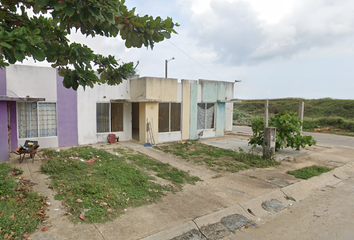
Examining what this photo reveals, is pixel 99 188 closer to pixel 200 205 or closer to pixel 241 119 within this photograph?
pixel 200 205

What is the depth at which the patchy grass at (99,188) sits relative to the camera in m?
4.43

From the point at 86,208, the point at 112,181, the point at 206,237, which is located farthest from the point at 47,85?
the point at 206,237

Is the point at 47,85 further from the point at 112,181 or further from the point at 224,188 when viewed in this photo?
the point at 224,188

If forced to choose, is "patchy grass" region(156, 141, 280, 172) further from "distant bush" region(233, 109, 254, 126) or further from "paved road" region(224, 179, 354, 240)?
"distant bush" region(233, 109, 254, 126)

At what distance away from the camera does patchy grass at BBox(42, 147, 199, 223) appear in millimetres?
4500

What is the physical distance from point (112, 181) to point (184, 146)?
6.04 metres

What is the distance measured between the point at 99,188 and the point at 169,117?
312 inches

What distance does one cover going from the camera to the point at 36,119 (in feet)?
32.8

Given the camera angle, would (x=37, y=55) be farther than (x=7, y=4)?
No

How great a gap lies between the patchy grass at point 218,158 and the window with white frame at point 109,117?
8.84ft

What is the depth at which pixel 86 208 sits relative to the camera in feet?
14.6

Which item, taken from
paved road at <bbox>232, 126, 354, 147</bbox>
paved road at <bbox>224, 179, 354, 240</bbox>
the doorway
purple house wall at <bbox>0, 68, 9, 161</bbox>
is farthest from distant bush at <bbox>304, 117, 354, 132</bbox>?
purple house wall at <bbox>0, 68, 9, 161</bbox>

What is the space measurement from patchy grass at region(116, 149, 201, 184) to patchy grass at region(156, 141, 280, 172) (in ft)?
4.38

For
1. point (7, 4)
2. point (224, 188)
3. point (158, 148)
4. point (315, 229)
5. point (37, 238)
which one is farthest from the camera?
point (158, 148)
